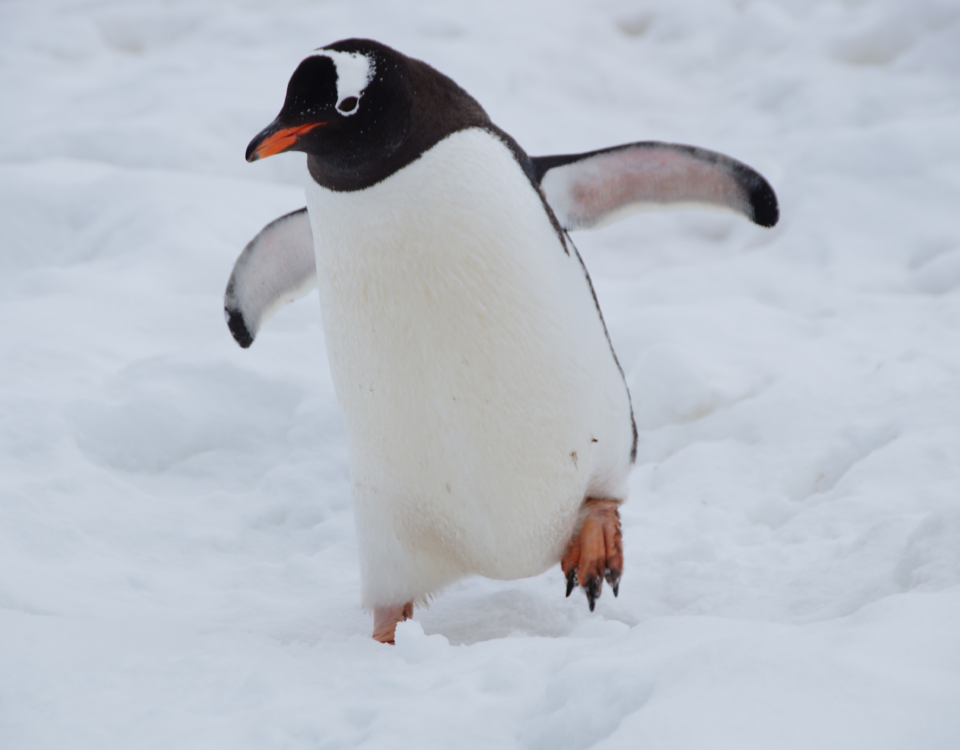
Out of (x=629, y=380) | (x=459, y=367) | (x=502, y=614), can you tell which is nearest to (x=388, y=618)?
(x=502, y=614)

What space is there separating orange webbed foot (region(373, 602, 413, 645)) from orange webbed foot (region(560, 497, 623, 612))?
0.31 meters

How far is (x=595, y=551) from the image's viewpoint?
157 cm

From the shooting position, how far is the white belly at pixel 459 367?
1.36 m

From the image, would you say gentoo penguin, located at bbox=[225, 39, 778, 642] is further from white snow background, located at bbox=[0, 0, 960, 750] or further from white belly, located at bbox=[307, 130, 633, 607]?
white snow background, located at bbox=[0, 0, 960, 750]

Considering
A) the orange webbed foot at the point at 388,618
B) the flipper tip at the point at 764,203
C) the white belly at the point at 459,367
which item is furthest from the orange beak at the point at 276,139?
the flipper tip at the point at 764,203

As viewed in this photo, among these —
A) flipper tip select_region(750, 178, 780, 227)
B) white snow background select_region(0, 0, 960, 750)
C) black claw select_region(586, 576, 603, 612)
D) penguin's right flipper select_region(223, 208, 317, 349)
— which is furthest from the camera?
penguin's right flipper select_region(223, 208, 317, 349)

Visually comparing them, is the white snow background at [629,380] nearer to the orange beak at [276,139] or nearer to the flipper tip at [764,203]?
the flipper tip at [764,203]

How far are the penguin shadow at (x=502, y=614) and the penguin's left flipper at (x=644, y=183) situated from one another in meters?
0.79

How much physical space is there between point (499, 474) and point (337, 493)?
72 cm

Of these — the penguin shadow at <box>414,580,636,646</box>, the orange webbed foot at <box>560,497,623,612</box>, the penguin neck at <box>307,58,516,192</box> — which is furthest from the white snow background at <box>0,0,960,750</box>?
the penguin neck at <box>307,58,516,192</box>

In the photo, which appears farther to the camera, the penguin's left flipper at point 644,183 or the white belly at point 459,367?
the penguin's left flipper at point 644,183

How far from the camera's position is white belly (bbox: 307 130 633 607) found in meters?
1.36

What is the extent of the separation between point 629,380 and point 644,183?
0.78 m

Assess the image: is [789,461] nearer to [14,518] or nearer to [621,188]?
[621,188]
